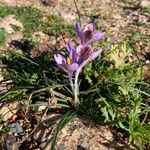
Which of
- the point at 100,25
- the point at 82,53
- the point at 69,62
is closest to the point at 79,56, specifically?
the point at 82,53

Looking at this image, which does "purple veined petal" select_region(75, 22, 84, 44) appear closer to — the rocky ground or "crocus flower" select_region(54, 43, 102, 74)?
"crocus flower" select_region(54, 43, 102, 74)

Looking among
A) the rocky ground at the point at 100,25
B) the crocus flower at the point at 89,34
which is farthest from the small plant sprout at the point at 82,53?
the rocky ground at the point at 100,25

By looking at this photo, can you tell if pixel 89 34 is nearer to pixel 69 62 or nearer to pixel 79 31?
pixel 79 31

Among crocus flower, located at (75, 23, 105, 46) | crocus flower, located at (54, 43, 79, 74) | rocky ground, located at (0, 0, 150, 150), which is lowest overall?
rocky ground, located at (0, 0, 150, 150)

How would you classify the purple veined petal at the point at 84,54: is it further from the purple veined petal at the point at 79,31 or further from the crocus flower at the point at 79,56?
the purple veined petal at the point at 79,31

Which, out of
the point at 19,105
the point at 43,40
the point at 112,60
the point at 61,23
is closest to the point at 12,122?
the point at 19,105

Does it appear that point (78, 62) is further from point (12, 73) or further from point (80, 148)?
point (12, 73)

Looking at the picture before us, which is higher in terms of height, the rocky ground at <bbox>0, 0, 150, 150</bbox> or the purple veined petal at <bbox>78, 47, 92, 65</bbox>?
the purple veined petal at <bbox>78, 47, 92, 65</bbox>

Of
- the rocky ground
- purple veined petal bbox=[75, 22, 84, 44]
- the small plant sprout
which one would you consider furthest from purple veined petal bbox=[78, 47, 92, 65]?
the rocky ground

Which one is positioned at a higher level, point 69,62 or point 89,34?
point 89,34
